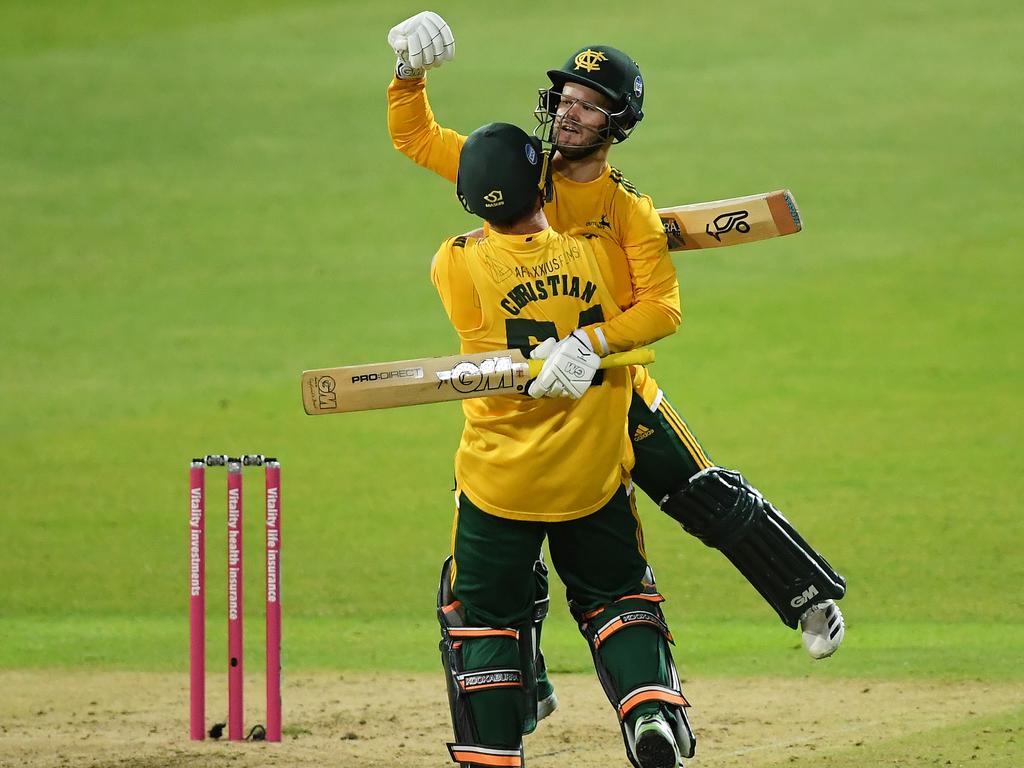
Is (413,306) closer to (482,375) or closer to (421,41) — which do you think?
(421,41)

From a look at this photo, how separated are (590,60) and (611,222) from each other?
42 cm

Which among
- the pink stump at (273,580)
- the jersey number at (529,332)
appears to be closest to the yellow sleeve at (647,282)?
the jersey number at (529,332)

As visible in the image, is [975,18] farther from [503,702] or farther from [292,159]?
[503,702]

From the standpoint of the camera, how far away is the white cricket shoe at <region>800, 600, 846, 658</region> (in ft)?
15.7

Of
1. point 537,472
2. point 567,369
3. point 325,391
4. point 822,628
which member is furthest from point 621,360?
point 822,628

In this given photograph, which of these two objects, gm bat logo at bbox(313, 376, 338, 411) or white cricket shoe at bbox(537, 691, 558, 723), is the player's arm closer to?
gm bat logo at bbox(313, 376, 338, 411)

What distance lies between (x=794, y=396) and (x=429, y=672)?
4668mm

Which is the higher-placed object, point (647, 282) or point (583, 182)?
point (583, 182)

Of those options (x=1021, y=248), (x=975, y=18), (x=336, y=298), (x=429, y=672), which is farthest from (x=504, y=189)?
(x=975, y=18)

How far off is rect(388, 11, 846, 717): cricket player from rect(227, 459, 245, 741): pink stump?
1.39 metres

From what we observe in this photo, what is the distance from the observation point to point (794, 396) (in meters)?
10.7

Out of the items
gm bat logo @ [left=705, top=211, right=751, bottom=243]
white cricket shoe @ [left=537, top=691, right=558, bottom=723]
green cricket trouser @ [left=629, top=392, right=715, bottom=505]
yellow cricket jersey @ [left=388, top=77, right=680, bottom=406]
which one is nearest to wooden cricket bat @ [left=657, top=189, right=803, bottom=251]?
gm bat logo @ [left=705, top=211, right=751, bottom=243]

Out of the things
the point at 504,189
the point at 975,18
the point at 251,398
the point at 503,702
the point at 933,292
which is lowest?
the point at 503,702

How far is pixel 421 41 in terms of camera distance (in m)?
4.29
